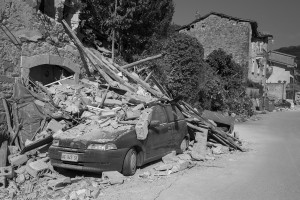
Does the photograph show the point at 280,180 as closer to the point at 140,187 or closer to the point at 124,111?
the point at 140,187

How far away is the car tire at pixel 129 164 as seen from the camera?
8258 millimetres

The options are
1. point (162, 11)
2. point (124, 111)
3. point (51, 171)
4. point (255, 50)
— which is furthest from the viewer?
point (255, 50)

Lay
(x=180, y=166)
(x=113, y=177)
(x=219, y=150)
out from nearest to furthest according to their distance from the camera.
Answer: (x=113, y=177), (x=180, y=166), (x=219, y=150)

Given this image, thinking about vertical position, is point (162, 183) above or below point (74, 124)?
below

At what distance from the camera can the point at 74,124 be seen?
33.2ft

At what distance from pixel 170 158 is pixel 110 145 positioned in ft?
8.63

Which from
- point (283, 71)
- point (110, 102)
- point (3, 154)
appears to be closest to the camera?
point (3, 154)

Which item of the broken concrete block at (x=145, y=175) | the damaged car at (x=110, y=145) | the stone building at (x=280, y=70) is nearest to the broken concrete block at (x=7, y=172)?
the damaged car at (x=110, y=145)

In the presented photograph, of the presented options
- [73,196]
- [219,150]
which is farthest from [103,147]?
[219,150]

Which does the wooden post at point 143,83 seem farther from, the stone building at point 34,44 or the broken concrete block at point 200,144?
the broken concrete block at point 200,144

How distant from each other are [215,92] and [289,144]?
1011 cm

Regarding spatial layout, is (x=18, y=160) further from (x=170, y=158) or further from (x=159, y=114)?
(x=170, y=158)

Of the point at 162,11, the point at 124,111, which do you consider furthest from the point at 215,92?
the point at 124,111

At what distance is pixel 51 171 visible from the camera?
8.48 meters
